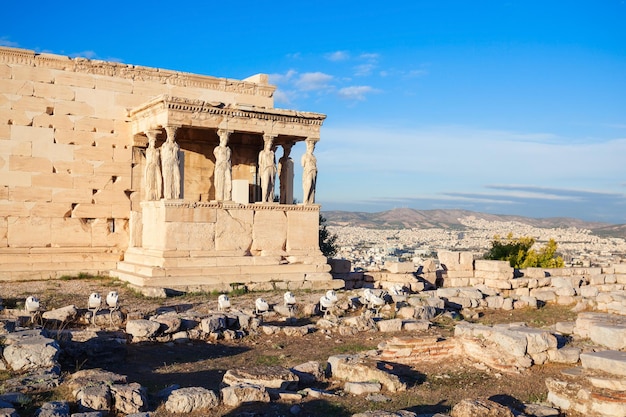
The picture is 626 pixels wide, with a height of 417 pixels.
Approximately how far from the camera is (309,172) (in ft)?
62.9

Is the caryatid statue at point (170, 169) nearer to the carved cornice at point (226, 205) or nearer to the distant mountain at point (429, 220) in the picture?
the carved cornice at point (226, 205)

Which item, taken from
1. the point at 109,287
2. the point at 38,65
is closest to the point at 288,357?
the point at 109,287

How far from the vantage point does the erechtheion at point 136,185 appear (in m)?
17.1

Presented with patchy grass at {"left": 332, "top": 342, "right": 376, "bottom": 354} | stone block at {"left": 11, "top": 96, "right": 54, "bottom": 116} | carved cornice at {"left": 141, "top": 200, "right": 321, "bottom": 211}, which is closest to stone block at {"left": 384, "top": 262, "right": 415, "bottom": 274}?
carved cornice at {"left": 141, "top": 200, "right": 321, "bottom": 211}

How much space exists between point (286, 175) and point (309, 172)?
144 cm

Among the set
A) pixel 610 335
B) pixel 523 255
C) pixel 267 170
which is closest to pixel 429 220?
pixel 523 255

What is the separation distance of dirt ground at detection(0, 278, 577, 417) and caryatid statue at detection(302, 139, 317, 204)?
5269 mm

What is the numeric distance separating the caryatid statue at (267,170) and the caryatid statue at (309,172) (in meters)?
1.02

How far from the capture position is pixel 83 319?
1217cm

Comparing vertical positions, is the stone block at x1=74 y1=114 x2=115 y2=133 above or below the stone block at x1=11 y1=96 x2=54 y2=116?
below

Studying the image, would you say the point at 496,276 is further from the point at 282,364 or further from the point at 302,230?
the point at 282,364

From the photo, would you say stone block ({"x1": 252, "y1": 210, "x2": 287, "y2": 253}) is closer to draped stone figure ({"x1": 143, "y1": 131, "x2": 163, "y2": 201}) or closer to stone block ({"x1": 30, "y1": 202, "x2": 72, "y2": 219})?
draped stone figure ({"x1": 143, "y1": 131, "x2": 163, "y2": 201})

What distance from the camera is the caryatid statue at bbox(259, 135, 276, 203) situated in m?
18.4

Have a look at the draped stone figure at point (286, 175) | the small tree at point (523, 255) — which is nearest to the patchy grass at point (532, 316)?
the draped stone figure at point (286, 175)
